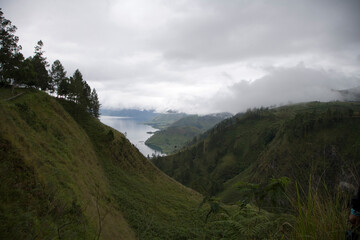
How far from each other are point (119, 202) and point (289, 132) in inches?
6230

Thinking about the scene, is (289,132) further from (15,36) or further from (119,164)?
(15,36)

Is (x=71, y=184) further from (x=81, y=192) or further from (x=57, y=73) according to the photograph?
(x=57, y=73)

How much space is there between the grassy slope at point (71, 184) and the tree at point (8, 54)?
15.5 ft

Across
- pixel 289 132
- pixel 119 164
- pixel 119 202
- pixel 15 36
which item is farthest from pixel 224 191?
pixel 15 36

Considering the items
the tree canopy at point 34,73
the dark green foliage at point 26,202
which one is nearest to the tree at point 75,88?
the tree canopy at point 34,73

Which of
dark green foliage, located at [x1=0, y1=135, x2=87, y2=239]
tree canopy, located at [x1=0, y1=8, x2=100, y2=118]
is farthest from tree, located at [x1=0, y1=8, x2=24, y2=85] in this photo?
dark green foliage, located at [x1=0, y1=135, x2=87, y2=239]

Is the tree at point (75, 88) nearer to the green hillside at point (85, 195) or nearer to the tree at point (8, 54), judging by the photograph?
the green hillside at point (85, 195)

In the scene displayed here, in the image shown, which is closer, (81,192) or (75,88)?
(81,192)

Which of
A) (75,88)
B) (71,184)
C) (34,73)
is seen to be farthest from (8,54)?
(71,184)

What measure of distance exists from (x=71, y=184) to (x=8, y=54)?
3010 centimetres

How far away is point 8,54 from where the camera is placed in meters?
32.3

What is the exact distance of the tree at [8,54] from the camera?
30794 mm

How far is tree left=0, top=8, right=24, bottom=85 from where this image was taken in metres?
30.8

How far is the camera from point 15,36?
107 feet
